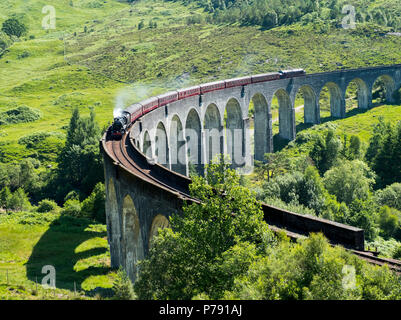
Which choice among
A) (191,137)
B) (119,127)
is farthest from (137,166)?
(191,137)

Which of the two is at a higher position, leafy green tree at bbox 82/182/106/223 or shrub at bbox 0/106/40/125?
shrub at bbox 0/106/40/125

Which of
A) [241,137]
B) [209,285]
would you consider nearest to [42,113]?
[241,137]

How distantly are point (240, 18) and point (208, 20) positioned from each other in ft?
50.2

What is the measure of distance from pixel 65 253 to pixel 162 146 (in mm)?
19561

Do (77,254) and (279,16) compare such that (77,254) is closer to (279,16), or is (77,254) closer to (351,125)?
(351,125)

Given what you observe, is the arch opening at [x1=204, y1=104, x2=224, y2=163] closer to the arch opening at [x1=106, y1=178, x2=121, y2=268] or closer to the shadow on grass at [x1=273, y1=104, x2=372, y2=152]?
the shadow on grass at [x1=273, y1=104, x2=372, y2=152]

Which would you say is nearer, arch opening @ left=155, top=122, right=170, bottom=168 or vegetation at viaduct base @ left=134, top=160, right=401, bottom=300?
vegetation at viaduct base @ left=134, top=160, right=401, bottom=300

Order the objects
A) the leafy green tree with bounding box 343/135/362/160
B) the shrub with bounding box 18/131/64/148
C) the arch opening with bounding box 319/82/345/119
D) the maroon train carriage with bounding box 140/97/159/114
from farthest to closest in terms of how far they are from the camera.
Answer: the arch opening with bounding box 319/82/345/119 < the shrub with bounding box 18/131/64/148 < the leafy green tree with bounding box 343/135/362/160 < the maroon train carriage with bounding box 140/97/159/114

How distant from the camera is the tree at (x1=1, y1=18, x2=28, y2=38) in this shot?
607 ft

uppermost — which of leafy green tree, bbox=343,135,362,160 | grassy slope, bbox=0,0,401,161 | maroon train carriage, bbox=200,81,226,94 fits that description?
grassy slope, bbox=0,0,401,161

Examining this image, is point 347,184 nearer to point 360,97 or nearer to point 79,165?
point 79,165

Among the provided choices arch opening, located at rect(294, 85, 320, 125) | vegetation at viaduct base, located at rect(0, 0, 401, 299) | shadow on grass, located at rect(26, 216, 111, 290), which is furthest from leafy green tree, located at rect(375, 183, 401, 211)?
arch opening, located at rect(294, 85, 320, 125)

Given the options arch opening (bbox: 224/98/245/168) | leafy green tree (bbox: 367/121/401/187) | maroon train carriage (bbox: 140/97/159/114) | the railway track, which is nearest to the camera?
the railway track

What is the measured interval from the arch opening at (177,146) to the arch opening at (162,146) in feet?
8.31
